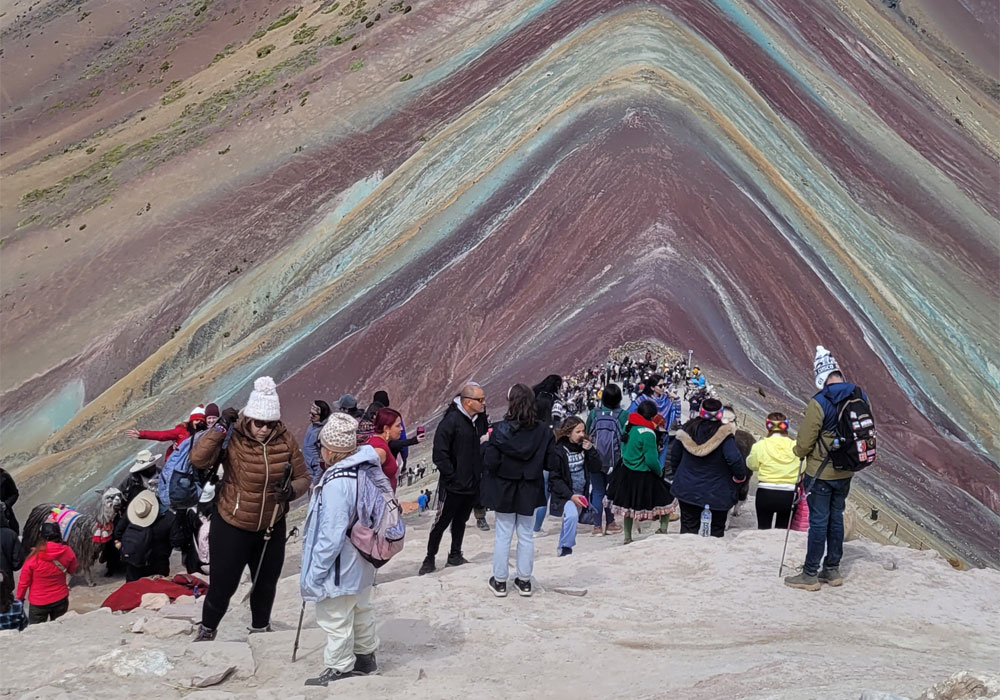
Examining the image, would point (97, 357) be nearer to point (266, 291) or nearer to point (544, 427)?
point (266, 291)

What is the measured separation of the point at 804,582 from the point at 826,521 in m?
0.62

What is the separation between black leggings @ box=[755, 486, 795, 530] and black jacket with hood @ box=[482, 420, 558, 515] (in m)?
3.15

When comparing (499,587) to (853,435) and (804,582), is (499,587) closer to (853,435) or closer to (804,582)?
(804,582)

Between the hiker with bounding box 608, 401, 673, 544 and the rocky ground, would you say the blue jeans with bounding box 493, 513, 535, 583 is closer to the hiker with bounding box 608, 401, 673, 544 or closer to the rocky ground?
the rocky ground

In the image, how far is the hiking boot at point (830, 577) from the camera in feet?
32.3

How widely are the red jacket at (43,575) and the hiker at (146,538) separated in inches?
39.6

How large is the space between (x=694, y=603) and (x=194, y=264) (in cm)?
3191

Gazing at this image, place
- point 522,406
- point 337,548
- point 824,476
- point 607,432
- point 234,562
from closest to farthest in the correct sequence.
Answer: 1. point 337,548
2. point 234,562
3. point 522,406
4. point 824,476
5. point 607,432

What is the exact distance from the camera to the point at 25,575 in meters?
9.99

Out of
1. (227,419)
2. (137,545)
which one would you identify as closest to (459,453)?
(227,419)

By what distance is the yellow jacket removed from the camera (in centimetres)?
1117

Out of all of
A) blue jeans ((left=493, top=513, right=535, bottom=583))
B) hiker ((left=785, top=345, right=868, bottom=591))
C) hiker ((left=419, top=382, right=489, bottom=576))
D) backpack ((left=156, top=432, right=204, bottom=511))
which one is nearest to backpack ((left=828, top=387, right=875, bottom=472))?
hiker ((left=785, top=345, right=868, bottom=591))

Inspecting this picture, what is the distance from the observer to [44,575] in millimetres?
9953

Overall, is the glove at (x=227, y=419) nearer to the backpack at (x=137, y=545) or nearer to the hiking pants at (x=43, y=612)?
the hiking pants at (x=43, y=612)
